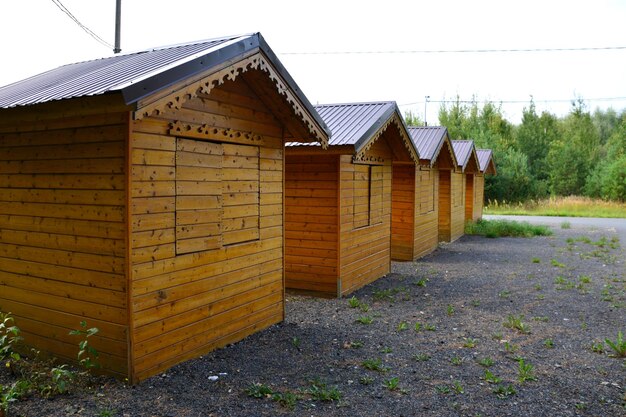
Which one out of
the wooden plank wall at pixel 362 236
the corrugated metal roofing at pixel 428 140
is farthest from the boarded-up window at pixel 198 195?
the corrugated metal roofing at pixel 428 140

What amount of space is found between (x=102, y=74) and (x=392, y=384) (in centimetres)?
427

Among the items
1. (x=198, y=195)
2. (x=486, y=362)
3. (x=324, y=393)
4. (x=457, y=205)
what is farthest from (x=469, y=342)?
(x=457, y=205)

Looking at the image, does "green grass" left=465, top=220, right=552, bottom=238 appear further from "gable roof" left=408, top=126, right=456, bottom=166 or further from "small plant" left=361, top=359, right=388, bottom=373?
"small plant" left=361, top=359, right=388, bottom=373

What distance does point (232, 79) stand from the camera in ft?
18.4

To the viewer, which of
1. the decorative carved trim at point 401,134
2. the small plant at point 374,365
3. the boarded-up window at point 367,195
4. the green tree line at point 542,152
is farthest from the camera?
the green tree line at point 542,152

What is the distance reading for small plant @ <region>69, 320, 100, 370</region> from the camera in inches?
185

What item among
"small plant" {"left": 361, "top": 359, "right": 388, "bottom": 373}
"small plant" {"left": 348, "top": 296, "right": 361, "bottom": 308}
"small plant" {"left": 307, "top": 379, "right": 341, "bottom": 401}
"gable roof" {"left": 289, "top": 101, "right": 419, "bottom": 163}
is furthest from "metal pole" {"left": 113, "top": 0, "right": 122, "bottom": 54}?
"small plant" {"left": 307, "top": 379, "right": 341, "bottom": 401}

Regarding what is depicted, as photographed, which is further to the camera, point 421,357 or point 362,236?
point 362,236

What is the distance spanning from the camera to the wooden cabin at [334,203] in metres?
8.98

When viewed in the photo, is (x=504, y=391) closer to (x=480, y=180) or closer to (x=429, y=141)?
(x=429, y=141)

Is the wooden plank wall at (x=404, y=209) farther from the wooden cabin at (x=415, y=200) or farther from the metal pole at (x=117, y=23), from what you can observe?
the metal pole at (x=117, y=23)

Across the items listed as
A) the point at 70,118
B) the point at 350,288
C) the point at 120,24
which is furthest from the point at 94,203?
the point at 120,24

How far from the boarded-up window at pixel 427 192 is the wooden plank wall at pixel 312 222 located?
5.58 m

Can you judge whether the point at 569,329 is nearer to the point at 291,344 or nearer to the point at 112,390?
the point at 291,344
